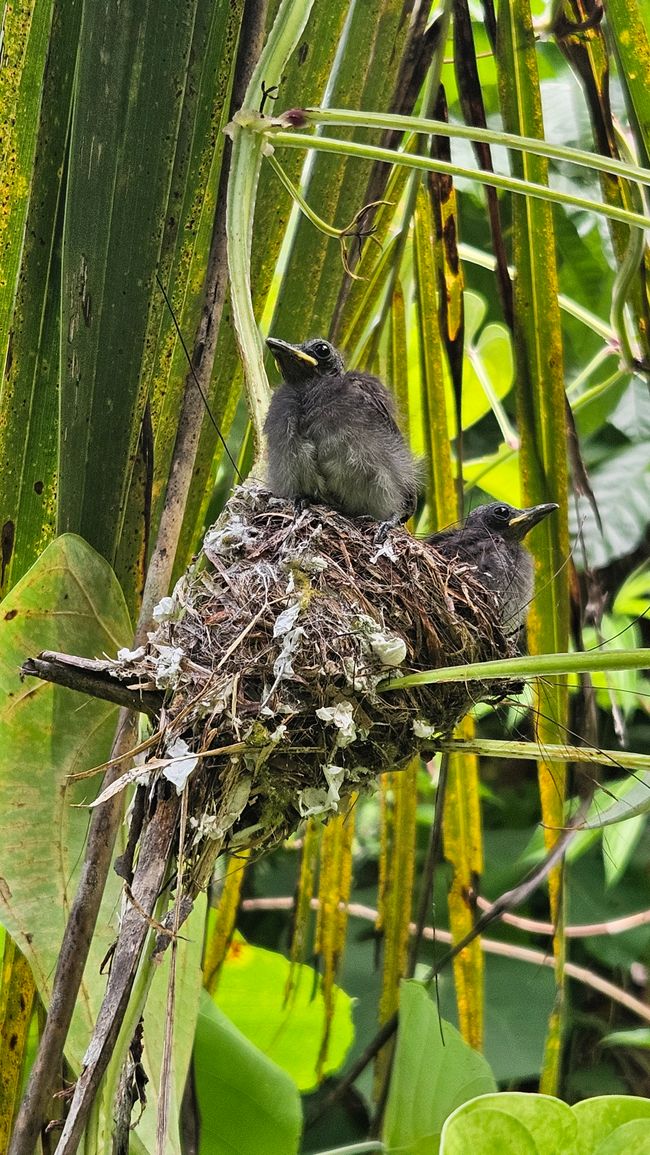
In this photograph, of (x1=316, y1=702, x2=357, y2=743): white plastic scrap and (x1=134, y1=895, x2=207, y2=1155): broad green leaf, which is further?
(x1=134, y1=895, x2=207, y2=1155): broad green leaf

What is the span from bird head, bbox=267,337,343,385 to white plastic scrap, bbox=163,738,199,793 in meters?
0.90

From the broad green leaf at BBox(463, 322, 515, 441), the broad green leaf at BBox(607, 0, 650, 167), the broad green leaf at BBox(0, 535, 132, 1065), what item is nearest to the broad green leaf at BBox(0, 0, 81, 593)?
the broad green leaf at BBox(0, 535, 132, 1065)

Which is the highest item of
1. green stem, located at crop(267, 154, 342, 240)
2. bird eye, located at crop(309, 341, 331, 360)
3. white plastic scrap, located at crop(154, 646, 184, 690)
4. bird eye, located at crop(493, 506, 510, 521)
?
green stem, located at crop(267, 154, 342, 240)

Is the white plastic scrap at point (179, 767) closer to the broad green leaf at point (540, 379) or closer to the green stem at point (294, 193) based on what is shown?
the broad green leaf at point (540, 379)

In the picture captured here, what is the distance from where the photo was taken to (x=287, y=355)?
77.4 inches

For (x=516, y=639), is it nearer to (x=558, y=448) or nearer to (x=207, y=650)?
(x=558, y=448)

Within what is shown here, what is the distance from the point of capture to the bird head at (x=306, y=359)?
1953 millimetres

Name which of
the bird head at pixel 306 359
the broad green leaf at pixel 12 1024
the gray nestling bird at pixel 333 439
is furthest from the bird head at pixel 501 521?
the broad green leaf at pixel 12 1024

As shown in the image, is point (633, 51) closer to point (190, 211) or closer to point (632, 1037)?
point (190, 211)

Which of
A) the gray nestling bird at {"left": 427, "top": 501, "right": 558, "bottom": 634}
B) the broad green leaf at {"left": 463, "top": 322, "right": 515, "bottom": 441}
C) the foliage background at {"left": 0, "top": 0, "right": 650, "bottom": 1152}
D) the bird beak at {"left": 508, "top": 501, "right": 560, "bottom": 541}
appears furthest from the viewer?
the broad green leaf at {"left": 463, "top": 322, "right": 515, "bottom": 441}

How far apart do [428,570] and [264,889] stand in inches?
73.5

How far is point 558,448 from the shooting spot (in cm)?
156

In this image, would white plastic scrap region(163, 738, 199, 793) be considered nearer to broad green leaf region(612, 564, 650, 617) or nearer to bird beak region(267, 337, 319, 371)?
bird beak region(267, 337, 319, 371)

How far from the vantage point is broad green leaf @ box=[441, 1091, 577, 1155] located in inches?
56.3
